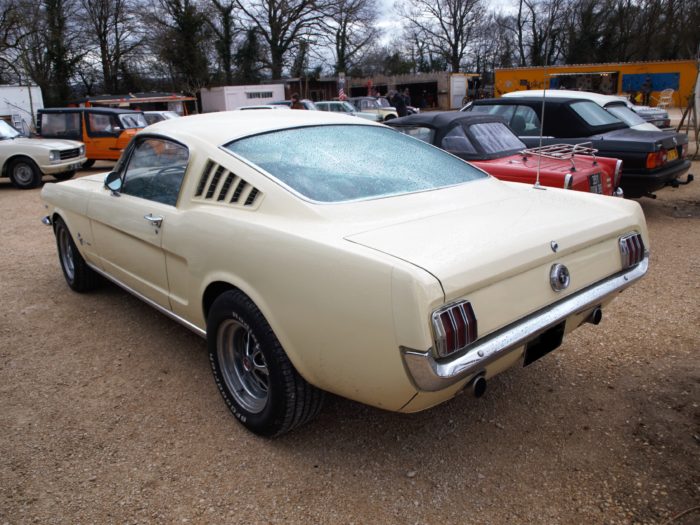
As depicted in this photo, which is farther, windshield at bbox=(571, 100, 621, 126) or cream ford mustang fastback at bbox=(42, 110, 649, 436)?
windshield at bbox=(571, 100, 621, 126)

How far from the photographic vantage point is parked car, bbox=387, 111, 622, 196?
16.6 feet

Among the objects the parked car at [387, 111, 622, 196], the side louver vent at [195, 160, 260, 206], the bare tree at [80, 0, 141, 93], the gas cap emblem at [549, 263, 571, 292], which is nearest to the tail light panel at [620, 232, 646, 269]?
the gas cap emblem at [549, 263, 571, 292]

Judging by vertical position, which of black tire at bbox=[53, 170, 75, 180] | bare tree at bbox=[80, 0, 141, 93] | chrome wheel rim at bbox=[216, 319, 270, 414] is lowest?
chrome wheel rim at bbox=[216, 319, 270, 414]

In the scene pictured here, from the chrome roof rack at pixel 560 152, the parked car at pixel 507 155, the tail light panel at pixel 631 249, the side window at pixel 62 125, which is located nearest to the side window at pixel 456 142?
the parked car at pixel 507 155

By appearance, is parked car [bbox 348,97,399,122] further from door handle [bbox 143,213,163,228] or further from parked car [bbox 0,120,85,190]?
door handle [bbox 143,213,163,228]

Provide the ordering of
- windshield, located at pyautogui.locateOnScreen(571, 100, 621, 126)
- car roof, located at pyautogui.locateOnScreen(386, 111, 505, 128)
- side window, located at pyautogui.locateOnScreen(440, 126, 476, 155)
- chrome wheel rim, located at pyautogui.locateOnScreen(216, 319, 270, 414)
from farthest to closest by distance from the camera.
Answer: windshield, located at pyautogui.locateOnScreen(571, 100, 621, 126), car roof, located at pyautogui.locateOnScreen(386, 111, 505, 128), side window, located at pyautogui.locateOnScreen(440, 126, 476, 155), chrome wheel rim, located at pyautogui.locateOnScreen(216, 319, 270, 414)

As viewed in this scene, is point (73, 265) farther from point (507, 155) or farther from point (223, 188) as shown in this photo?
→ point (507, 155)

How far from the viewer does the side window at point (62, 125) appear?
1375cm

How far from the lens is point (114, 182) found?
371 centimetres

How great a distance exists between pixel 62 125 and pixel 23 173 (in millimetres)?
2580

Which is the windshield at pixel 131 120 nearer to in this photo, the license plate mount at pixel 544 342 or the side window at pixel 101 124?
the side window at pixel 101 124

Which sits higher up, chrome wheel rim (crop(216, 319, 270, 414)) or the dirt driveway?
chrome wheel rim (crop(216, 319, 270, 414))

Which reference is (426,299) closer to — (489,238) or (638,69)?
(489,238)

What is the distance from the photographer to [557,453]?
2529 mm
